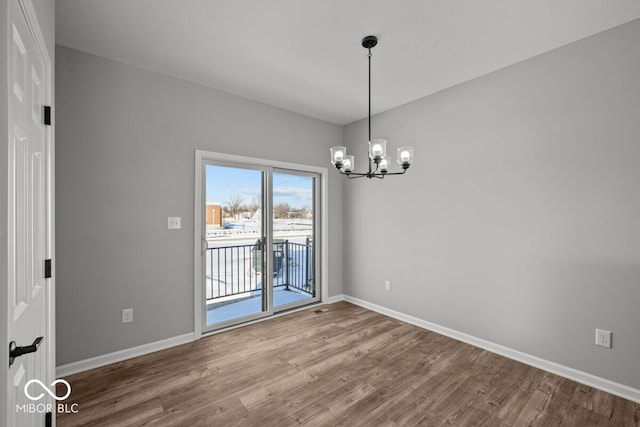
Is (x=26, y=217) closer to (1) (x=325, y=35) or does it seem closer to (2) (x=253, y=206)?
(1) (x=325, y=35)

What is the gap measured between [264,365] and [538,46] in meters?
3.71

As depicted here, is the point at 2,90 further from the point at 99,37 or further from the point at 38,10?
the point at 99,37

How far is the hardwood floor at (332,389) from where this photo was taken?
6.46ft

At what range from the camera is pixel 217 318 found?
3.46m

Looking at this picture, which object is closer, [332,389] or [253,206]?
[332,389]

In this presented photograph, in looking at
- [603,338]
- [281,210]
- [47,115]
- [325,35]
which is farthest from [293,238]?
[603,338]

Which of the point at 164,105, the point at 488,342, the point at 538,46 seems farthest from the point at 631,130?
the point at 164,105

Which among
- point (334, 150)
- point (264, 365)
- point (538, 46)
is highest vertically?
point (538, 46)

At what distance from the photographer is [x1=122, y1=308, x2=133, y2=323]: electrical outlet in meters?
2.74

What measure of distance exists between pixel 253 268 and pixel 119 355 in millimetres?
1591

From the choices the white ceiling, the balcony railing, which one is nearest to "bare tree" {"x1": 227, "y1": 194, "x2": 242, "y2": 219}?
the balcony railing

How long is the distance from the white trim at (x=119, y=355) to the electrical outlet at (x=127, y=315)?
27 cm

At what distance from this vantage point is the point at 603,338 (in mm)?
2291

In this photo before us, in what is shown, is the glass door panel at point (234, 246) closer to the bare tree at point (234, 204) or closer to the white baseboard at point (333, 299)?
the bare tree at point (234, 204)
